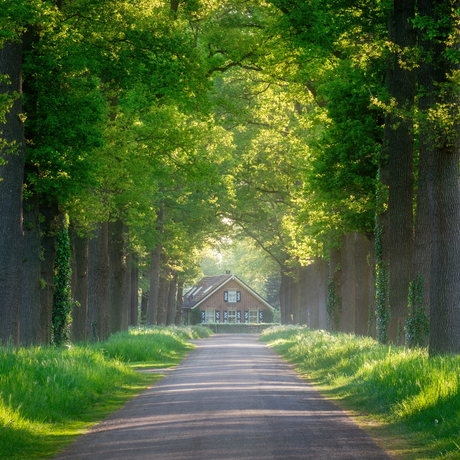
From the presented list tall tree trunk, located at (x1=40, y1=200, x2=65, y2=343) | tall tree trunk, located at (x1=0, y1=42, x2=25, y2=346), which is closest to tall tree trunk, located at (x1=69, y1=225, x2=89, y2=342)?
tall tree trunk, located at (x1=40, y1=200, x2=65, y2=343)

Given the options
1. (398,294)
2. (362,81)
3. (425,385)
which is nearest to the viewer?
(425,385)

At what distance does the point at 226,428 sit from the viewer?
8977 mm

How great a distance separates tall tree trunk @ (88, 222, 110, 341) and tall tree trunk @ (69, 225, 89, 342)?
17.9 inches

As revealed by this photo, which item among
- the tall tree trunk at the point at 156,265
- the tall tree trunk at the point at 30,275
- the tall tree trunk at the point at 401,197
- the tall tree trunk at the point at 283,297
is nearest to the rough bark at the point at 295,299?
the tall tree trunk at the point at 283,297

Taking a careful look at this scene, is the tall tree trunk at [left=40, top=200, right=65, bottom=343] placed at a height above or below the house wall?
above

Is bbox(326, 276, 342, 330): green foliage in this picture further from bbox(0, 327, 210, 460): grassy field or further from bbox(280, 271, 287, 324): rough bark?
bbox(280, 271, 287, 324): rough bark

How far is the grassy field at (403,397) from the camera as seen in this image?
8023 mm

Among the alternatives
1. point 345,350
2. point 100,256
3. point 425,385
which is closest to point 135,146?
point 100,256

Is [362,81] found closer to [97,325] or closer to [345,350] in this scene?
[345,350]

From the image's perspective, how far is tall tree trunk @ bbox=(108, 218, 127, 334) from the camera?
28422mm

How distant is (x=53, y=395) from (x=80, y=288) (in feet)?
40.8

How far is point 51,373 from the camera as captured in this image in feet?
38.5

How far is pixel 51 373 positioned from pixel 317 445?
229 inches

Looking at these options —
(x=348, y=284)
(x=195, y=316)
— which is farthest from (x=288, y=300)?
(x=348, y=284)
